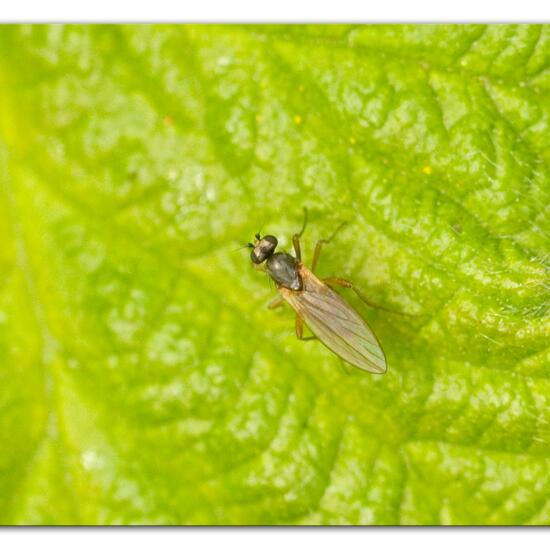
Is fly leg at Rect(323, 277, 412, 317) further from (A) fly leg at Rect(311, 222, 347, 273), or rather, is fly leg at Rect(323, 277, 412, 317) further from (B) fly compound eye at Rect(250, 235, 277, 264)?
(B) fly compound eye at Rect(250, 235, 277, 264)

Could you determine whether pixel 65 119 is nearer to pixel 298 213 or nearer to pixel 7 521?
pixel 298 213

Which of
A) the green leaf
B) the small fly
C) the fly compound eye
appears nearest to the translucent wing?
the small fly

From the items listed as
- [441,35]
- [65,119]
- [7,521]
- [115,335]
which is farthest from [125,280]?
[441,35]

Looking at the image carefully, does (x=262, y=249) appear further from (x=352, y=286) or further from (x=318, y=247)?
(x=352, y=286)

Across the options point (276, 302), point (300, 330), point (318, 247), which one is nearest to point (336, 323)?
point (300, 330)

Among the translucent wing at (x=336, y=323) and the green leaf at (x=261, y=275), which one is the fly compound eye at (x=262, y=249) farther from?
the translucent wing at (x=336, y=323)

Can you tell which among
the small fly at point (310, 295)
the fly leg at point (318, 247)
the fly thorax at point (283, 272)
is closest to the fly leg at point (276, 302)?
the small fly at point (310, 295)
